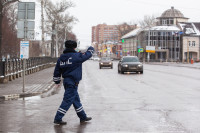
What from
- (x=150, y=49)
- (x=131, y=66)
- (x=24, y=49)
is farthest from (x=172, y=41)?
(x=24, y=49)

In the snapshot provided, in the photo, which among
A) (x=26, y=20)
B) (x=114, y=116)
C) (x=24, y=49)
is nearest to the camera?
(x=114, y=116)

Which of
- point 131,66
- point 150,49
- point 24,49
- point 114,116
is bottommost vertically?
point 114,116

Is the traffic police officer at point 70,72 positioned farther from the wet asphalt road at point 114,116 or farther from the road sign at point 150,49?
the road sign at point 150,49

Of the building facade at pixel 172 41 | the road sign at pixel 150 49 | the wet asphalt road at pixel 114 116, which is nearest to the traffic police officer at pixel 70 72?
the wet asphalt road at pixel 114 116

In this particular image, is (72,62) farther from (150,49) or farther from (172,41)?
(172,41)

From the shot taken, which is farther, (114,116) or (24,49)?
(24,49)

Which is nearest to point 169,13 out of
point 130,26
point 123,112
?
point 130,26

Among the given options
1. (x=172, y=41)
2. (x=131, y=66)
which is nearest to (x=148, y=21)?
(x=172, y=41)

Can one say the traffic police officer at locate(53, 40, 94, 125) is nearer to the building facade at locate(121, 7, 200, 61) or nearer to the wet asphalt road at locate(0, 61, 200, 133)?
the wet asphalt road at locate(0, 61, 200, 133)

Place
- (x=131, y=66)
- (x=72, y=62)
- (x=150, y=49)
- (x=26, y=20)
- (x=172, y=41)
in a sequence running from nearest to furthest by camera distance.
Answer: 1. (x=72, y=62)
2. (x=26, y=20)
3. (x=131, y=66)
4. (x=150, y=49)
5. (x=172, y=41)

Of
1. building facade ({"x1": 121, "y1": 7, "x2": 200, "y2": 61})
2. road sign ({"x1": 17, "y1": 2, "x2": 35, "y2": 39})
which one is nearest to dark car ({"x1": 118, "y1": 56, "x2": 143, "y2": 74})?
road sign ({"x1": 17, "y1": 2, "x2": 35, "y2": 39})

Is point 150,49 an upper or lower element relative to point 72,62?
upper

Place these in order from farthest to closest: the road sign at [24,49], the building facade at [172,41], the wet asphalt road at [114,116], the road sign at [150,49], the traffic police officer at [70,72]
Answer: the building facade at [172,41] → the road sign at [150,49] → the road sign at [24,49] → the traffic police officer at [70,72] → the wet asphalt road at [114,116]

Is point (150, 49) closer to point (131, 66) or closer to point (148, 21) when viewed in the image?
point (148, 21)
